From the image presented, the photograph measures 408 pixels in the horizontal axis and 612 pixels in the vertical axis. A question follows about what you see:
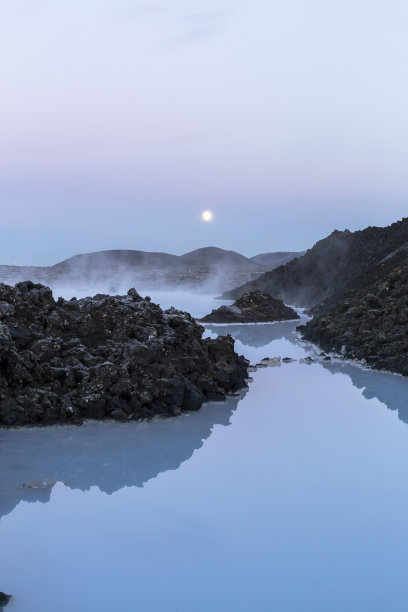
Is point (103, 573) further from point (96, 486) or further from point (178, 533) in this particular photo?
point (96, 486)

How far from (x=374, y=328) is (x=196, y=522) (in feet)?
55.2

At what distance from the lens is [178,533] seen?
7.04 m

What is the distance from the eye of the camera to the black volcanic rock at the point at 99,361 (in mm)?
12164

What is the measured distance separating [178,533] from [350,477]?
315 cm

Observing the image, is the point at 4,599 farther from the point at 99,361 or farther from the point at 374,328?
the point at 374,328

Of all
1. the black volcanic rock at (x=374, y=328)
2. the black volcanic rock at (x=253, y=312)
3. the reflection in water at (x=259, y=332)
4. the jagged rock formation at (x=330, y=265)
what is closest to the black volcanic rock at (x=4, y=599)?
the black volcanic rock at (x=374, y=328)

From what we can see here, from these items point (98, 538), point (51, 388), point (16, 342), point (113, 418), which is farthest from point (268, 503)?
point (16, 342)

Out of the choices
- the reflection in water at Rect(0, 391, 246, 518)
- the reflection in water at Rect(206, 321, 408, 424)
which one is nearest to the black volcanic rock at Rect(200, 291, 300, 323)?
the reflection in water at Rect(206, 321, 408, 424)

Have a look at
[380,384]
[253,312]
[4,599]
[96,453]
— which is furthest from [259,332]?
[4,599]

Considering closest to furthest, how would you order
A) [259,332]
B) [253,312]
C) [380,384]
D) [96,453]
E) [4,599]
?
1. [4,599]
2. [96,453]
3. [380,384]
4. [259,332]
5. [253,312]

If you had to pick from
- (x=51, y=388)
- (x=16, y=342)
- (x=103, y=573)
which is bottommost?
(x=103, y=573)

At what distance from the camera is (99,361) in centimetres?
1323

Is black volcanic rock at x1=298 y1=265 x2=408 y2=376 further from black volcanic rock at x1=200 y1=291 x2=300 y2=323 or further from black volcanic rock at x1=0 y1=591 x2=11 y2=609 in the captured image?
black volcanic rock at x1=0 y1=591 x2=11 y2=609

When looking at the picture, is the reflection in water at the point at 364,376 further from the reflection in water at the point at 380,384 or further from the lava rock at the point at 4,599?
the lava rock at the point at 4,599
